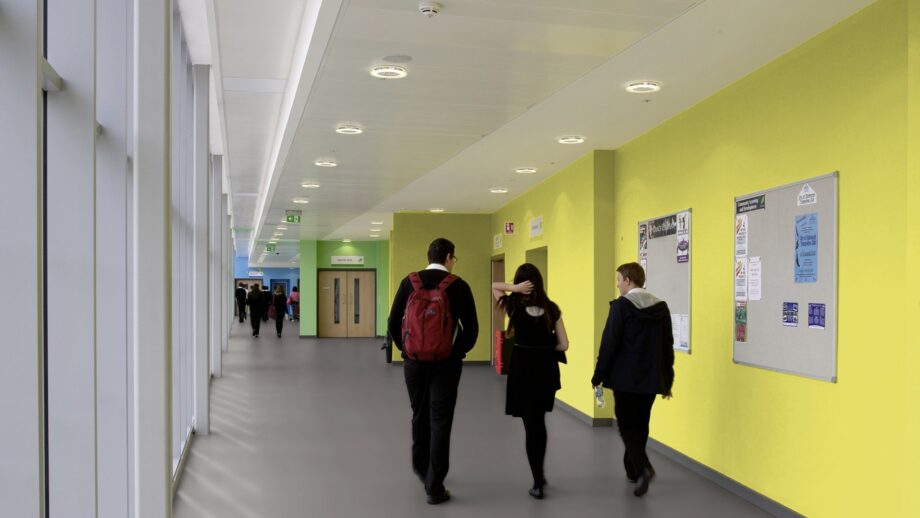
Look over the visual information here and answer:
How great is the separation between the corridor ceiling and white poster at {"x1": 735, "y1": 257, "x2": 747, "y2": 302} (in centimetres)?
141

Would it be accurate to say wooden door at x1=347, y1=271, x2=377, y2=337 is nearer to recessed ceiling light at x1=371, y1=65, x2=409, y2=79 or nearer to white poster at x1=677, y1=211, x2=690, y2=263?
white poster at x1=677, y1=211, x2=690, y2=263

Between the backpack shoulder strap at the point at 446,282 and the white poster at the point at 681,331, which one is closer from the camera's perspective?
the backpack shoulder strap at the point at 446,282

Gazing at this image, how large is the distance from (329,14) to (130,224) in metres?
1.61

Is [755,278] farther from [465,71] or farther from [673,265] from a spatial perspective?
[465,71]

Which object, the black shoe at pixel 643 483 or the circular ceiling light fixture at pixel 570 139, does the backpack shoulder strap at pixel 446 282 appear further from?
the circular ceiling light fixture at pixel 570 139

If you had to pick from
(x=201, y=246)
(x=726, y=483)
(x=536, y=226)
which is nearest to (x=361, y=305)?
(x=536, y=226)

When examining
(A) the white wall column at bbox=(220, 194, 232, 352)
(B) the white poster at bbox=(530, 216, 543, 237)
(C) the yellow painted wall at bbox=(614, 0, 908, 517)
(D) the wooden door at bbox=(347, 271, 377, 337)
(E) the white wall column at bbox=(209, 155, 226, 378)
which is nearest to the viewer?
(C) the yellow painted wall at bbox=(614, 0, 908, 517)

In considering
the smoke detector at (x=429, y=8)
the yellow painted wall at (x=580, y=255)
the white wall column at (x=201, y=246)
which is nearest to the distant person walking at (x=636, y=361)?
the smoke detector at (x=429, y=8)

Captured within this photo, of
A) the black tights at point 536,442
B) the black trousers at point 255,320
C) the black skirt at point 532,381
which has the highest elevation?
the black skirt at point 532,381

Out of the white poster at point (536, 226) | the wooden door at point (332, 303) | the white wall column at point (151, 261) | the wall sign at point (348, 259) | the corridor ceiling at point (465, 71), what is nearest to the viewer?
the white wall column at point (151, 261)

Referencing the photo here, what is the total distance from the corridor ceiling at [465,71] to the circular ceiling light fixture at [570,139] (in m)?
0.15

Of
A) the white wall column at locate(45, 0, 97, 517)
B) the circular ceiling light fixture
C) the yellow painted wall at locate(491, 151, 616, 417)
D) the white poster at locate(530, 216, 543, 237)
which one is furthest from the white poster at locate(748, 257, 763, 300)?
the white poster at locate(530, 216, 543, 237)

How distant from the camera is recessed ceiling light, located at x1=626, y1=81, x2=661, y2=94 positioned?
664 cm

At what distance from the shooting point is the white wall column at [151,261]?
3.87 meters
